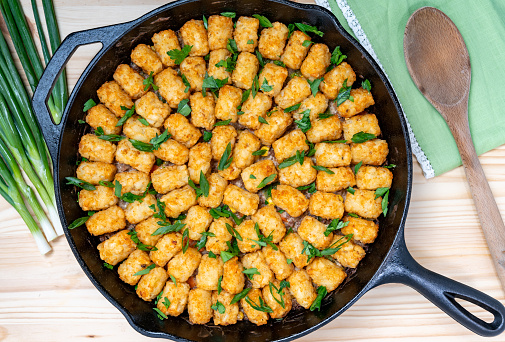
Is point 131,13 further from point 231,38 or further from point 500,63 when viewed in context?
point 500,63

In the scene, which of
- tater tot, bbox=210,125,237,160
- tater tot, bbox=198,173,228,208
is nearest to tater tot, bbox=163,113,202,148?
tater tot, bbox=210,125,237,160

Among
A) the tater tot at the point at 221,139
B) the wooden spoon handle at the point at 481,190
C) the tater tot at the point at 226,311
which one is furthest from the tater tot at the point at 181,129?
the wooden spoon handle at the point at 481,190

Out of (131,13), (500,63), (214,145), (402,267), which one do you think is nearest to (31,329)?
(214,145)

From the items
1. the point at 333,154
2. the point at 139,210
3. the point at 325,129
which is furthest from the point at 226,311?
the point at 325,129

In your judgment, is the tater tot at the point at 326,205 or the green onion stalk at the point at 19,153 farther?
the green onion stalk at the point at 19,153

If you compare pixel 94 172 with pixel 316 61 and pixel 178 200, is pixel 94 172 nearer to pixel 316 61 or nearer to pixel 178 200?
pixel 178 200

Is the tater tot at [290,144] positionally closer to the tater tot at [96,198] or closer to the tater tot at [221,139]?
the tater tot at [221,139]

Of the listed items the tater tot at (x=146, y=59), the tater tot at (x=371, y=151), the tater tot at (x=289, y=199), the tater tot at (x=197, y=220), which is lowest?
the tater tot at (x=197, y=220)
